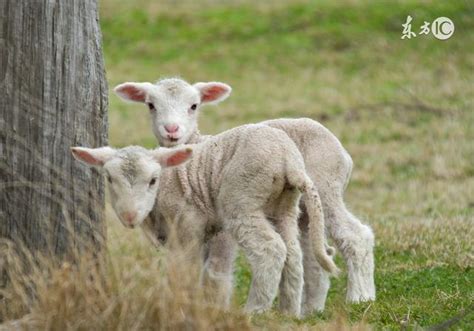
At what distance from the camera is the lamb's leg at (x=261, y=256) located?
24.9ft

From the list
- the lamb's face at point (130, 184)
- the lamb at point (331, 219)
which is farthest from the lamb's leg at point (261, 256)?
the lamb at point (331, 219)

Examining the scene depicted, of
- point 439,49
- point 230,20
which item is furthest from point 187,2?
point 439,49

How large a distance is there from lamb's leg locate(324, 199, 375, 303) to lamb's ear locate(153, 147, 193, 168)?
150cm

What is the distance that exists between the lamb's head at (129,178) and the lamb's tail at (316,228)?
2.89 feet

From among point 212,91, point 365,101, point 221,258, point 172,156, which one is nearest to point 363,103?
point 365,101

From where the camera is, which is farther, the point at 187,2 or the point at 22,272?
the point at 187,2

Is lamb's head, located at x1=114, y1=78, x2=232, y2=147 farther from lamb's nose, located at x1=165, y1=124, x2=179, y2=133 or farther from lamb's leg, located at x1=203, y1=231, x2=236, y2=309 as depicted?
lamb's leg, located at x1=203, y1=231, x2=236, y2=309

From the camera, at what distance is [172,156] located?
25.1 feet

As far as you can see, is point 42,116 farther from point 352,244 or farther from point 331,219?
point 352,244

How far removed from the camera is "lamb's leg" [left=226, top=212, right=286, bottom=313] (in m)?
7.58

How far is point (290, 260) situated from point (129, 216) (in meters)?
1.20

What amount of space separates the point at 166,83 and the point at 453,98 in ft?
42.2

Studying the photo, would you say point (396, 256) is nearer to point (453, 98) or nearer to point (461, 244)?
point (461, 244)

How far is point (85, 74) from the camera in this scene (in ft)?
24.0
